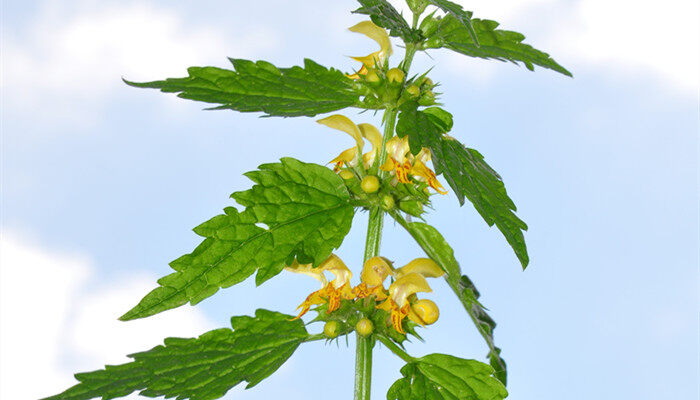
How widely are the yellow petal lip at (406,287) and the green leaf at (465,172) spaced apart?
28 cm

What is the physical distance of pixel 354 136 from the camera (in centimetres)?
203

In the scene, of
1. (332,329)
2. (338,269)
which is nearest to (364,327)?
(332,329)

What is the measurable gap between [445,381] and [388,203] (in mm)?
480

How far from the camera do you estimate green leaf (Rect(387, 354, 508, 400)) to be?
1849 millimetres

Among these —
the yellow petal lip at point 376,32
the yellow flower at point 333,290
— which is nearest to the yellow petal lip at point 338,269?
the yellow flower at point 333,290

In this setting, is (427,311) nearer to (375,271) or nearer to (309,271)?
(375,271)

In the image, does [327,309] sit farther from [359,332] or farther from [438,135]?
[438,135]

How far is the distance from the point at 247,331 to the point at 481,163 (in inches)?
28.8

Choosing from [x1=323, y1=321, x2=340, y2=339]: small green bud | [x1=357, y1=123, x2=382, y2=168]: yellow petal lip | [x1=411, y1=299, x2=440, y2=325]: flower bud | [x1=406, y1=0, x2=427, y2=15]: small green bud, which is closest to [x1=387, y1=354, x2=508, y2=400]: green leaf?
[x1=411, y1=299, x2=440, y2=325]: flower bud

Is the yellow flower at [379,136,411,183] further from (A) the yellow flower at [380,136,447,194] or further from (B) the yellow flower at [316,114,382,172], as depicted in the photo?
(B) the yellow flower at [316,114,382,172]

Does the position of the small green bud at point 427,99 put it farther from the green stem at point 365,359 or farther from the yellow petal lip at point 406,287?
the yellow petal lip at point 406,287

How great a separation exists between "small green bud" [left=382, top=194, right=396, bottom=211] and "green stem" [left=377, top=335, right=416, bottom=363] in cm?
33

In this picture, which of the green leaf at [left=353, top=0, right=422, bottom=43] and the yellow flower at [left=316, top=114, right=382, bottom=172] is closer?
the green leaf at [left=353, top=0, right=422, bottom=43]

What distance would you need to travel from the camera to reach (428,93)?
1880mm
